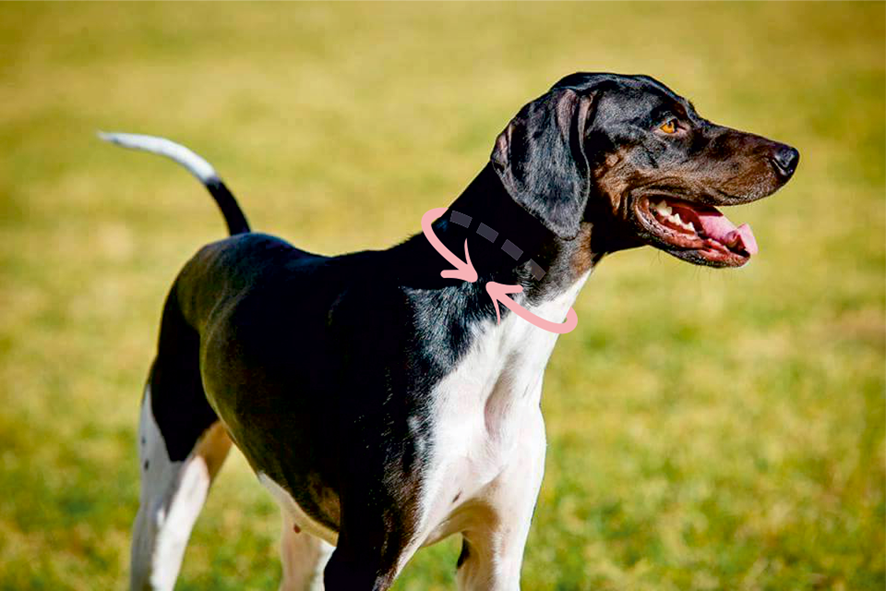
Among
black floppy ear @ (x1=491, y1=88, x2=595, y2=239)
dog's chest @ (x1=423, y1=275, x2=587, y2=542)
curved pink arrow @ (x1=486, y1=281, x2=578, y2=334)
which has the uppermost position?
black floppy ear @ (x1=491, y1=88, x2=595, y2=239)

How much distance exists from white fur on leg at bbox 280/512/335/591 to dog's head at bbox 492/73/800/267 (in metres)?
1.76

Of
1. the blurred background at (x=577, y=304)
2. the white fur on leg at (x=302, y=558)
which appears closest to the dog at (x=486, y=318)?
the white fur on leg at (x=302, y=558)

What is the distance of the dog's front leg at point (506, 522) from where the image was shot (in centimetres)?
327

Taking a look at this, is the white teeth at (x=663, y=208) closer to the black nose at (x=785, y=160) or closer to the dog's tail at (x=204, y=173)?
the black nose at (x=785, y=160)

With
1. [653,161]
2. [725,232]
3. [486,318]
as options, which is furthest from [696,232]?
[486,318]

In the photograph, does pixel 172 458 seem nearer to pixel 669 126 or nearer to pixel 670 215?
pixel 670 215

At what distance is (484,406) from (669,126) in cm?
95

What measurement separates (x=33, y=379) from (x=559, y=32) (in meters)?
19.6

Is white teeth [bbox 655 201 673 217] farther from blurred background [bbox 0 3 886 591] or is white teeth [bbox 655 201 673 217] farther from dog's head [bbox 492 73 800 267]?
blurred background [bbox 0 3 886 591]

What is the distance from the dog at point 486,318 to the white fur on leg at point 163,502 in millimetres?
774

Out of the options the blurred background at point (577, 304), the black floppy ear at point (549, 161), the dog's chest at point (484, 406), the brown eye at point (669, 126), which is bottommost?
the blurred background at point (577, 304)

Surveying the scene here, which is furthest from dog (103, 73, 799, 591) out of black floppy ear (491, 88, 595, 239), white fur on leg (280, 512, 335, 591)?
white fur on leg (280, 512, 335, 591)

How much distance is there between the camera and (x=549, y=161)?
2.97 metres

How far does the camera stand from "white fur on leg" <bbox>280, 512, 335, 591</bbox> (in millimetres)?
4121
